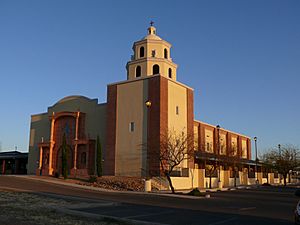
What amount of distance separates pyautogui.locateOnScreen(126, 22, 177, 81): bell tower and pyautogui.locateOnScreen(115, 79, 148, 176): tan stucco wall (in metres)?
1.67

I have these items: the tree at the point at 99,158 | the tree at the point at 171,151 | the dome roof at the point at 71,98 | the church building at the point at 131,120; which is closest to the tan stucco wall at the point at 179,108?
the church building at the point at 131,120

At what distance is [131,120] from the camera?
42531 mm

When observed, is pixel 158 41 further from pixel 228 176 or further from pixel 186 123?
pixel 228 176

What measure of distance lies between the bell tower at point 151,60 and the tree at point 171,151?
775 centimetres

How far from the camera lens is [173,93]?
43031mm

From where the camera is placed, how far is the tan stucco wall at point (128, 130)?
41.2 m

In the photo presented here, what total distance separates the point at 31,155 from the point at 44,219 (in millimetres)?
45929

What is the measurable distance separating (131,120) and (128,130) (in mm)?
1237

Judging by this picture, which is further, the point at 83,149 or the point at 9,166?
the point at 9,166

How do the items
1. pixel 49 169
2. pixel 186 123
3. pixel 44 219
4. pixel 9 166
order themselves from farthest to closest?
pixel 9 166, pixel 49 169, pixel 186 123, pixel 44 219

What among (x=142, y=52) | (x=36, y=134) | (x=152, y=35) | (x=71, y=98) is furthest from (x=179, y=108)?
(x=36, y=134)

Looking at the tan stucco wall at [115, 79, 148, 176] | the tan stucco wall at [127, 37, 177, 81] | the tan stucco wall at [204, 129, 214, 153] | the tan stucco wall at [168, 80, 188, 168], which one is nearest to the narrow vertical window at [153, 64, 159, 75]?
the tan stucco wall at [127, 37, 177, 81]

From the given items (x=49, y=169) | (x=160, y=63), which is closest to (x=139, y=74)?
(x=160, y=63)

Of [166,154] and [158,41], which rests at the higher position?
[158,41]
